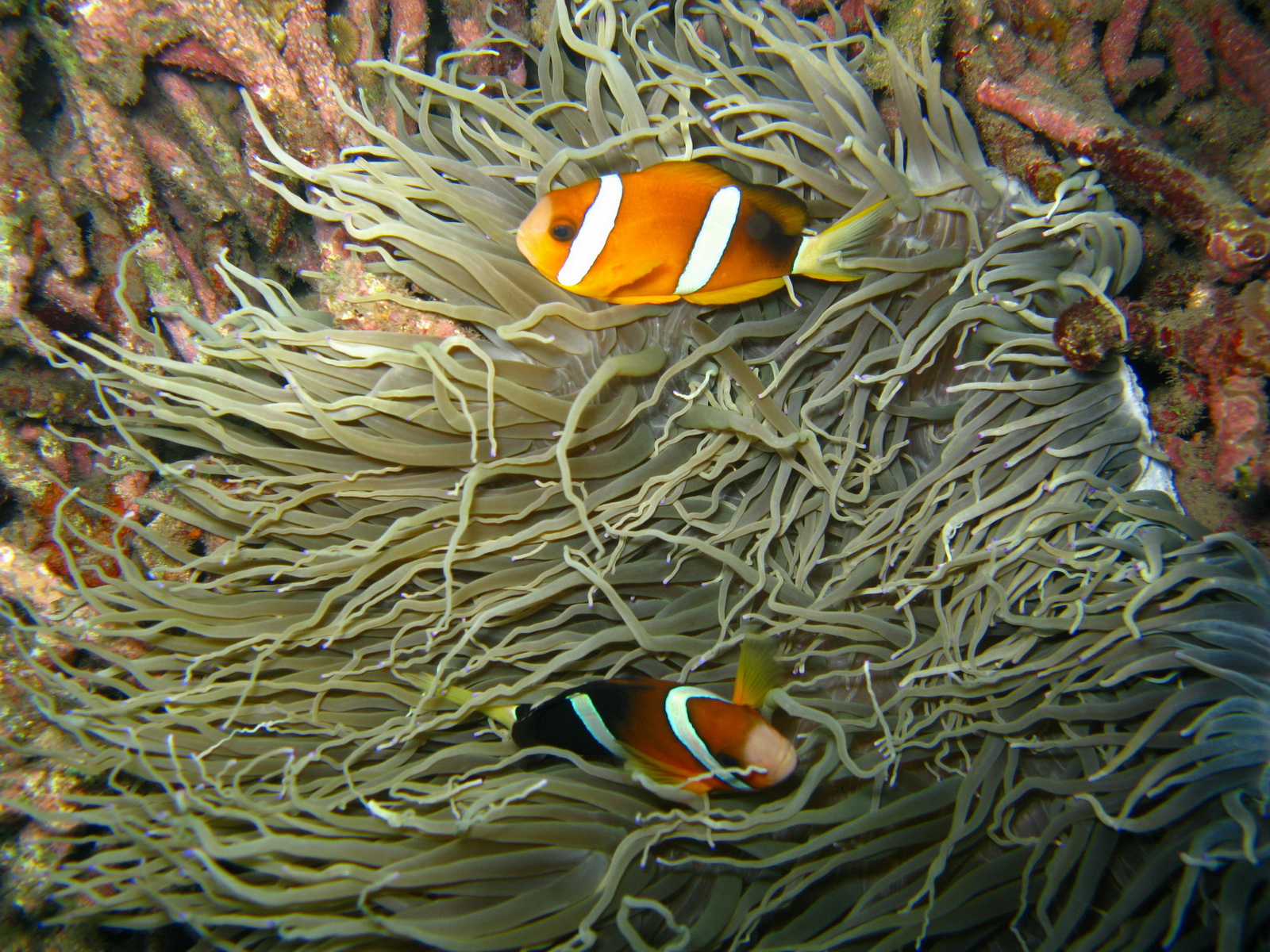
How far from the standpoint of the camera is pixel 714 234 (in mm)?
1212

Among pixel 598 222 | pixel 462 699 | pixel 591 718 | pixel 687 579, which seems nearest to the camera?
pixel 598 222

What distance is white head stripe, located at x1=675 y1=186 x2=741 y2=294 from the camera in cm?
121

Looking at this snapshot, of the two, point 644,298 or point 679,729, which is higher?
point 644,298

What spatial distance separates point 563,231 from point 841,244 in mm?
519

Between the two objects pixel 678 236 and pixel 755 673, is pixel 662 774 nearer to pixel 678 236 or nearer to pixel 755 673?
pixel 755 673

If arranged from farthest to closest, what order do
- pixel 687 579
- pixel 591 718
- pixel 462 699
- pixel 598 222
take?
pixel 687 579 → pixel 462 699 → pixel 591 718 → pixel 598 222

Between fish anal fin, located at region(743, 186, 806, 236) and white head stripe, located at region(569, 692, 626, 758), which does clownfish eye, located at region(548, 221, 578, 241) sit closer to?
fish anal fin, located at region(743, 186, 806, 236)

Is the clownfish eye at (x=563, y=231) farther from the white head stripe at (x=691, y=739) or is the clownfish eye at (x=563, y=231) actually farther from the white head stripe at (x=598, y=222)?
the white head stripe at (x=691, y=739)

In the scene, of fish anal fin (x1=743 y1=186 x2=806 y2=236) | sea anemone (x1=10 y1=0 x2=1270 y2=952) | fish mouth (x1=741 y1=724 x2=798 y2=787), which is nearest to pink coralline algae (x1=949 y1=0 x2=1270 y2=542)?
sea anemone (x1=10 y1=0 x2=1270 y2=952)

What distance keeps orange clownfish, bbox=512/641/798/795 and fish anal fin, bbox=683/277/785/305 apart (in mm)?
677

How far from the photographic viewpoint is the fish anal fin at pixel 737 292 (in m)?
1.28

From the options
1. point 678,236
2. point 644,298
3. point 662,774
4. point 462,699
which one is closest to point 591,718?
point 662,774

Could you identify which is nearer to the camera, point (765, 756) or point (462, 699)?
point (765, 756)

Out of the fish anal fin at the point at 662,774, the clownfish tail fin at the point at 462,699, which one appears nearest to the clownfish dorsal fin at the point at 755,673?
the fish anal fin at the point at 662,774
